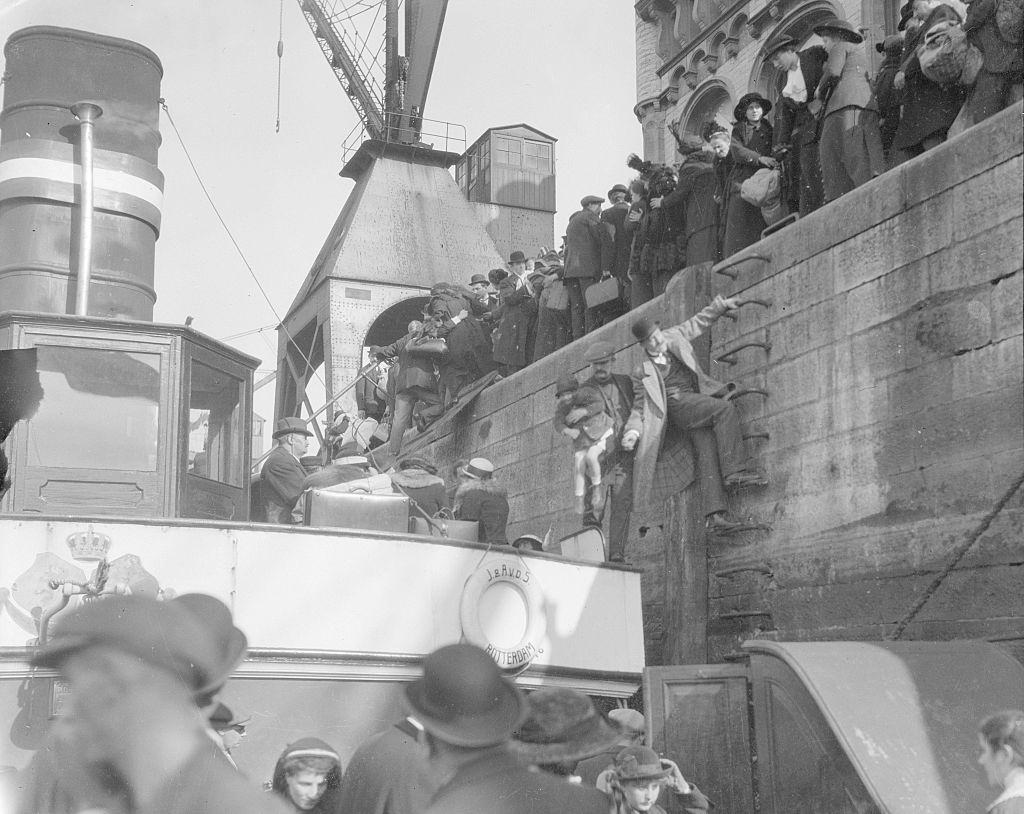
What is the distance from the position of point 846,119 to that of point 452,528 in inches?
143

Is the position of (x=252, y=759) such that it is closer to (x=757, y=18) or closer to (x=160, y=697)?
(x=160, y=697)

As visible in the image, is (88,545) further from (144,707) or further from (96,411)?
(144,707)

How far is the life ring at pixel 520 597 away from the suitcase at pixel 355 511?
0.57 m

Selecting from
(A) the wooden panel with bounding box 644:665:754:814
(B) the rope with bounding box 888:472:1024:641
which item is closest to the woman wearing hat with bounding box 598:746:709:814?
(A) the wooden panel with bounding box 644:665:754:814

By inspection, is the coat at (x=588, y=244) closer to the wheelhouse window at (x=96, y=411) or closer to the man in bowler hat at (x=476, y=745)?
the wheelhouse window at (x=96, y=411)

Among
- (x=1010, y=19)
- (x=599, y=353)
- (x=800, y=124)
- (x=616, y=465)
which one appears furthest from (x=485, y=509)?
(x=1010, y=19)

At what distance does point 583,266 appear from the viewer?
37.2 ft

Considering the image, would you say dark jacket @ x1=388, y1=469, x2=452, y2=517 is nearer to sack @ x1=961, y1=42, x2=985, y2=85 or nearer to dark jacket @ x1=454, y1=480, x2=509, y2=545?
dark jacket @ x1=454, y1=480, x2=509, y2=545

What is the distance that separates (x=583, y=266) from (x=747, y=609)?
443 cm

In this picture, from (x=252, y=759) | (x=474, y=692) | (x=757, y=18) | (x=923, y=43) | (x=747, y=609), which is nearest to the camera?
(x=474, y=692)

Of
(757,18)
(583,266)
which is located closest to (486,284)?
(583,266)

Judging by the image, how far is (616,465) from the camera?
28.8ft

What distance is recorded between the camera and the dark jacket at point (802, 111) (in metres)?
8.27

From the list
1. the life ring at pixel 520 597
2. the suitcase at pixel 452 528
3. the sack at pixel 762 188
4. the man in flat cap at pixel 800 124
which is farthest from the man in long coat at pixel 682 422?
the life ring at pixel 520 597
